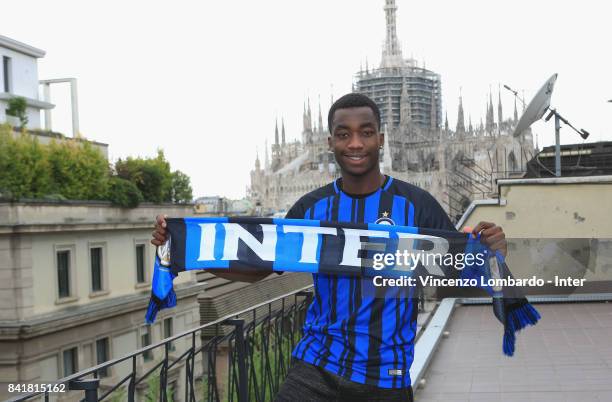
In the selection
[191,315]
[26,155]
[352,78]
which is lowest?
[191,315]

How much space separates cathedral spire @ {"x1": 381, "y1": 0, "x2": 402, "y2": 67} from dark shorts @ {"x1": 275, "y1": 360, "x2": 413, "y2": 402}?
323ft

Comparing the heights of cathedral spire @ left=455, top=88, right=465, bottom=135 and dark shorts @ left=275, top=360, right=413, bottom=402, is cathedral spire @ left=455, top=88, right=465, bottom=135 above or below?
above

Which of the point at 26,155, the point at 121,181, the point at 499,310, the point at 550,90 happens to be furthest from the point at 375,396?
the point at 121,181

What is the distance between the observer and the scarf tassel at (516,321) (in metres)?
3.11

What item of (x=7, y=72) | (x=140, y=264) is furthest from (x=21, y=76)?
(x=140, y=264)

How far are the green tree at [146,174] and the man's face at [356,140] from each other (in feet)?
82.2

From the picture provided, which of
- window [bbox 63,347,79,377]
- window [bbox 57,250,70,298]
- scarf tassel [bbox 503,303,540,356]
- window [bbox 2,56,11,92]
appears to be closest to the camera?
scarf tassel [bbox 503,303,540,356]

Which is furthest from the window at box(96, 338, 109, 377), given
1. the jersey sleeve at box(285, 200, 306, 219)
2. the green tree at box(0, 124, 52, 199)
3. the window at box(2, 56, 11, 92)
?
the jersey sleeve at box(285, 200, 306, 219)

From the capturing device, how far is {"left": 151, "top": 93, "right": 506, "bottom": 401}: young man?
8.97ft

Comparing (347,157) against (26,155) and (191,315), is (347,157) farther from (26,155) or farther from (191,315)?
(191,315)

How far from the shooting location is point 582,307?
8.90 m

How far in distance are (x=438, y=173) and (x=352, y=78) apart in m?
18.4

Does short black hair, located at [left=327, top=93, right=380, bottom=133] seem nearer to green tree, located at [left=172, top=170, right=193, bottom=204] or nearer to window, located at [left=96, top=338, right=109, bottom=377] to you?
window, located at [left=96, top=338, right=109, bottom=377]

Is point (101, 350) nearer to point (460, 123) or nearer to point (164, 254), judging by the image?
point (164, 254)
